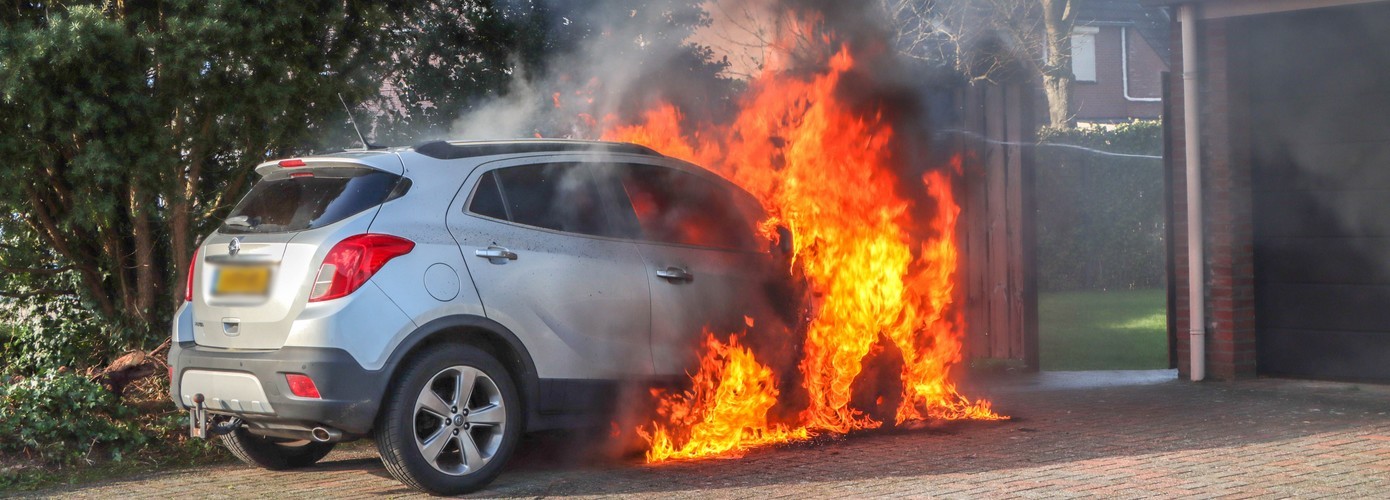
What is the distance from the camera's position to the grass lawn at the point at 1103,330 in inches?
521

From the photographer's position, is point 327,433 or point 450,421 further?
point 450,421

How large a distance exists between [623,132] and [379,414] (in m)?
3.54

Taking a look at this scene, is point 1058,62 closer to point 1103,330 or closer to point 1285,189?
point 1103,330

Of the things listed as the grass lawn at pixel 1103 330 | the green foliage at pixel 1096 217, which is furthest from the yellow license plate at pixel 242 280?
the green foliage at pixel 1096 217

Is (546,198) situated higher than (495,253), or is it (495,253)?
(546,198)

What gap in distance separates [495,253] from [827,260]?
230 centimetres

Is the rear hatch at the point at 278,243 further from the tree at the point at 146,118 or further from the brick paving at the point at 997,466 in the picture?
the tree at the point at 146,118

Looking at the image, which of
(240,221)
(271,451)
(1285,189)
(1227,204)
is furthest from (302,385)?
(1285,189)

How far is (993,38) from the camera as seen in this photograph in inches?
691

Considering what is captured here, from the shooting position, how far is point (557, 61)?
1044cm

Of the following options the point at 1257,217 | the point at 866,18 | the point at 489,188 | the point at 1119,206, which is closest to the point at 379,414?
the point at 489,188

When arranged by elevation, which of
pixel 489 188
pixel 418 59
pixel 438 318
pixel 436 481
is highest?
pixel 418 59

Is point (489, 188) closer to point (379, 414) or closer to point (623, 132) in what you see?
point (379, 414)

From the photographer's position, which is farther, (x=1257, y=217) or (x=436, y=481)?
(x=1257, y=217)
